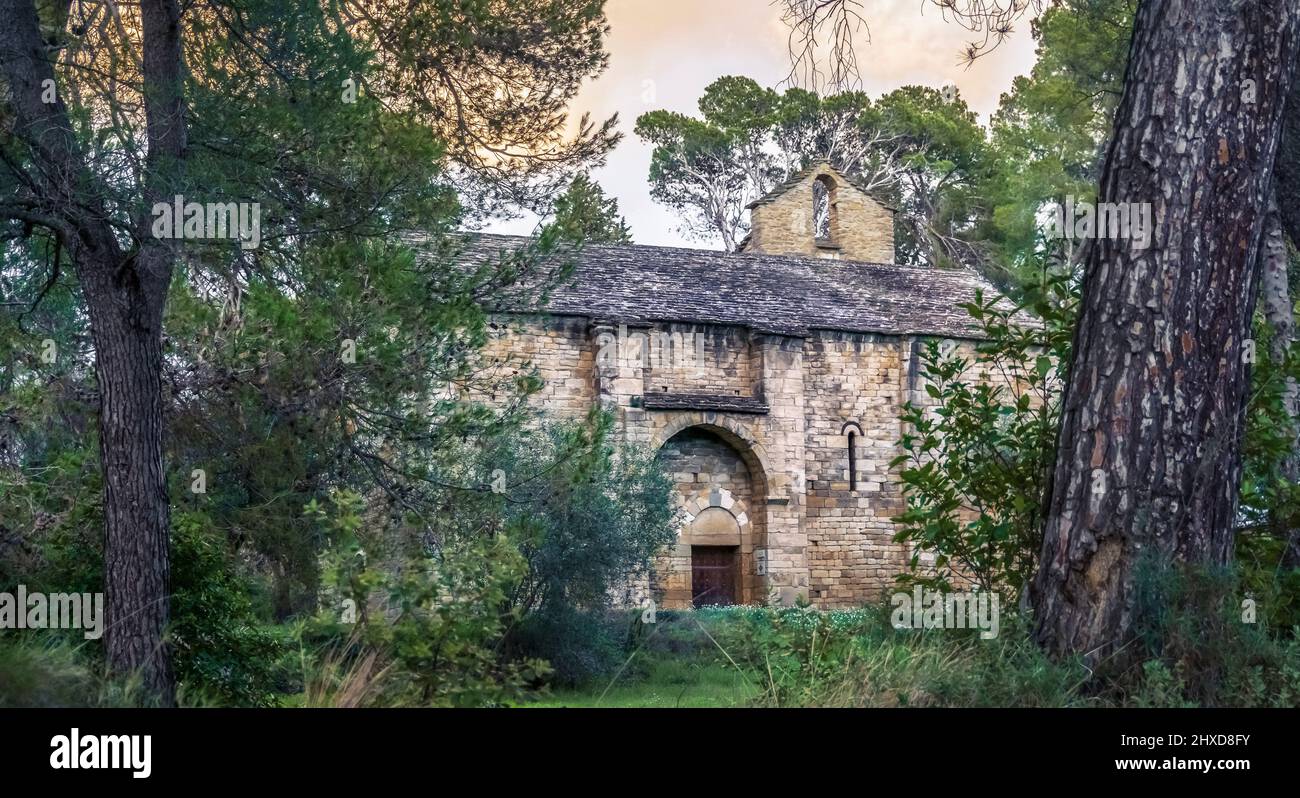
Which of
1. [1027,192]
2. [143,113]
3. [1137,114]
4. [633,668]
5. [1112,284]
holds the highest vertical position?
[1027,192]

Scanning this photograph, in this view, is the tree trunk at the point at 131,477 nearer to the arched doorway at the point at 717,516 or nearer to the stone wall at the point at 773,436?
the stone wall at the point at 773,436

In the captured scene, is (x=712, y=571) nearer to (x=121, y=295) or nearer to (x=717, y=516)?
(x=717, y=516)

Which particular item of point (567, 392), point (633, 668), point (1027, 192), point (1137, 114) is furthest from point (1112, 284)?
point (1027, 192)

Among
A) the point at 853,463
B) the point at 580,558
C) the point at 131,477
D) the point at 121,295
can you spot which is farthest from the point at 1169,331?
the point at 853,463

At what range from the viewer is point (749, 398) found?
25672 millimetres

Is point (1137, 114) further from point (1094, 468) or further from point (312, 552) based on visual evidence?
point (312, 552)

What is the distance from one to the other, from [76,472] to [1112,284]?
25.9 ft

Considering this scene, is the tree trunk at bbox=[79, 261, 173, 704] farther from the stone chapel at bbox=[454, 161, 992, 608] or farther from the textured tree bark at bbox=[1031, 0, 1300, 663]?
the stone chapel at bbox=[454, 161, 992, 608]

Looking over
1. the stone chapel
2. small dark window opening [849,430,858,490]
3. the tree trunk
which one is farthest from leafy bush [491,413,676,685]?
small dark window opening [849,430,858,490]

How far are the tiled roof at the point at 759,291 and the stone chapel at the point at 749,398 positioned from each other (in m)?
0.05

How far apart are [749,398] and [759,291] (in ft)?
8.91

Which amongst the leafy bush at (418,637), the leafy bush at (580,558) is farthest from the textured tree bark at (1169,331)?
the leafy bush at (580,558)

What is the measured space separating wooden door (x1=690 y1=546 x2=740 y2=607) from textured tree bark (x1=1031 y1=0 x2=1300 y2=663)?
1884 centimetres

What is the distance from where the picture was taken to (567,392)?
81.1ft
